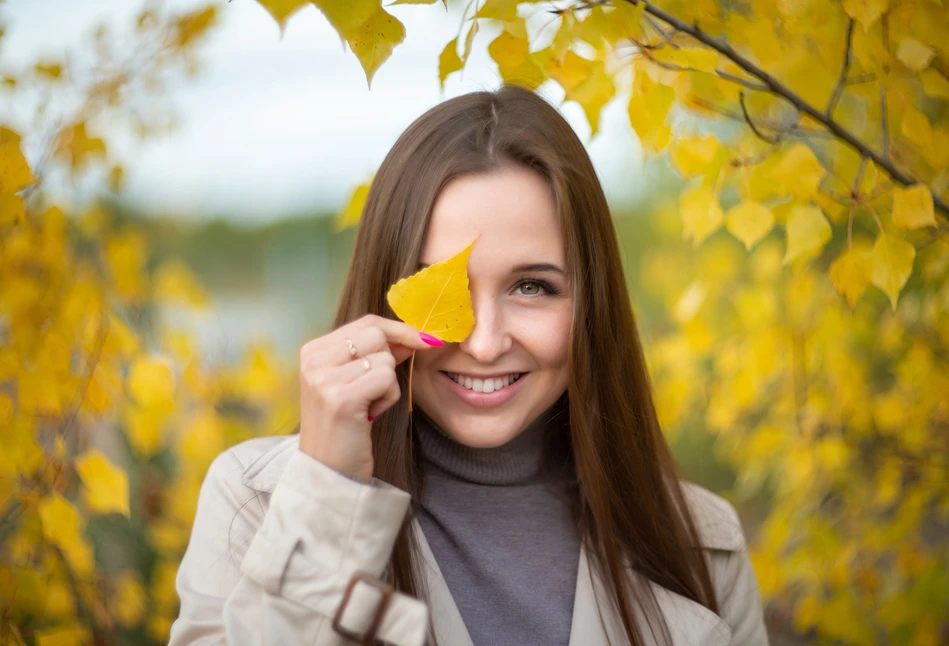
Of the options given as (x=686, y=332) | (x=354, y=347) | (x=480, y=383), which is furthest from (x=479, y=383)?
(x=686, y=332)

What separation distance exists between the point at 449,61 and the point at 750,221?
0.69 meters

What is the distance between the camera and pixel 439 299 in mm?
1332

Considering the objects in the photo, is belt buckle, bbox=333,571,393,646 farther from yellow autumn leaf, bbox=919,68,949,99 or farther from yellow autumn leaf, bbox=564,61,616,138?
yellow autumn leaf, bbox=919,68,949,99

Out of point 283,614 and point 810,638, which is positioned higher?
point 283,614

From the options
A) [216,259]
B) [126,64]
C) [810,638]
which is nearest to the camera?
[126,64]

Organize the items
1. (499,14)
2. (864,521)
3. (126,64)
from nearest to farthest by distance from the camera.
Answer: (499,14) → (126,64) → (864,521)

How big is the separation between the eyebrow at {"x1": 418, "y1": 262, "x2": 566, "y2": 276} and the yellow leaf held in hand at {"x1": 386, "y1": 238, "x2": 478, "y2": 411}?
5.8 inches

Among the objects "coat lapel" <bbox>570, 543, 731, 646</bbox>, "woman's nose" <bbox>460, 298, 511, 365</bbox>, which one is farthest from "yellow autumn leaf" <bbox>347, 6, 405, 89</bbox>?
"coat lapel" <bbox>570, 543, 731, 646</bbox>

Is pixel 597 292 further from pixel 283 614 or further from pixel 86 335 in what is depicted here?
pixel 86 335

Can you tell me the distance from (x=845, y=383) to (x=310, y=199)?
625 cm

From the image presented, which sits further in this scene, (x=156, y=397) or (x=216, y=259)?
(x=216, y=259)

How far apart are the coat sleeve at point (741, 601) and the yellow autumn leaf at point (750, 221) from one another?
842 mm

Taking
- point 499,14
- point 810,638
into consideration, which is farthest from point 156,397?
point 810,638

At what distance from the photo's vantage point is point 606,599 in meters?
1.68
